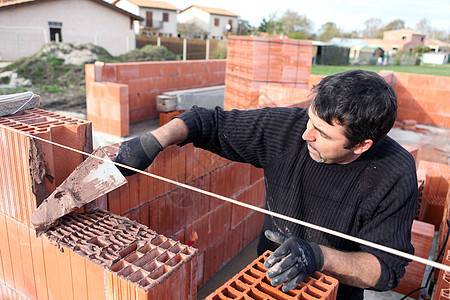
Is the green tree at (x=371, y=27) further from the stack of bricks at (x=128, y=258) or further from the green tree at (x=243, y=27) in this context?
the stack of bricks at (x=128, y=258)

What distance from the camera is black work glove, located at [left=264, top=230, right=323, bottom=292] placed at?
1508 millimetres

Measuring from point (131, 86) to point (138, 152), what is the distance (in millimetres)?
8717

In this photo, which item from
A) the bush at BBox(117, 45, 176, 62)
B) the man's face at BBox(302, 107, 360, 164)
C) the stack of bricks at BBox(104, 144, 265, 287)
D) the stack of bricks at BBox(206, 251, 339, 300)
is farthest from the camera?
the bush at BBox(117, 45, 176, 62)

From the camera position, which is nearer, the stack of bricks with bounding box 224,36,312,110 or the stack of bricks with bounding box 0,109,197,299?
the stack of bricks with bounding box 0,109,197,299

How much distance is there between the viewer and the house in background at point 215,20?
52688mm

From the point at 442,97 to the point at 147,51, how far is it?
589 inches

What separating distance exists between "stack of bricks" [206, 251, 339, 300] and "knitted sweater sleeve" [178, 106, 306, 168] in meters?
0.86

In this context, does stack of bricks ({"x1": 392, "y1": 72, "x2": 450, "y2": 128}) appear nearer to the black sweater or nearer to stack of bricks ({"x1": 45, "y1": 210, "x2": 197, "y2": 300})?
the black sweater

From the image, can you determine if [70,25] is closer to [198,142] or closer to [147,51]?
[147,51]

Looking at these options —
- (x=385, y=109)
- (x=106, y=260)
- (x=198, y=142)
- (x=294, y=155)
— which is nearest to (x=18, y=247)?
(x=106, y=260)

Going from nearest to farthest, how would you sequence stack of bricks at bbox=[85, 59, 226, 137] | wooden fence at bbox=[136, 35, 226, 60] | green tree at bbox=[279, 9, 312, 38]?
stack of bricks at bbox=[85, 59, 226, 137], wooden fence at bbox=[136, 35, 226, 60], green tree at bbox=[279, 9, 312, 38]

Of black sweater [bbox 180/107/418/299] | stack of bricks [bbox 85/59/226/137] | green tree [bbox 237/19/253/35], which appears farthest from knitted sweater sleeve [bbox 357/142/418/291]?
green tree [bbox 237/19/253/35]

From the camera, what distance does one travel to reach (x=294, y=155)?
2.18 metres

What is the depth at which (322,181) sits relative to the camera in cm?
209
